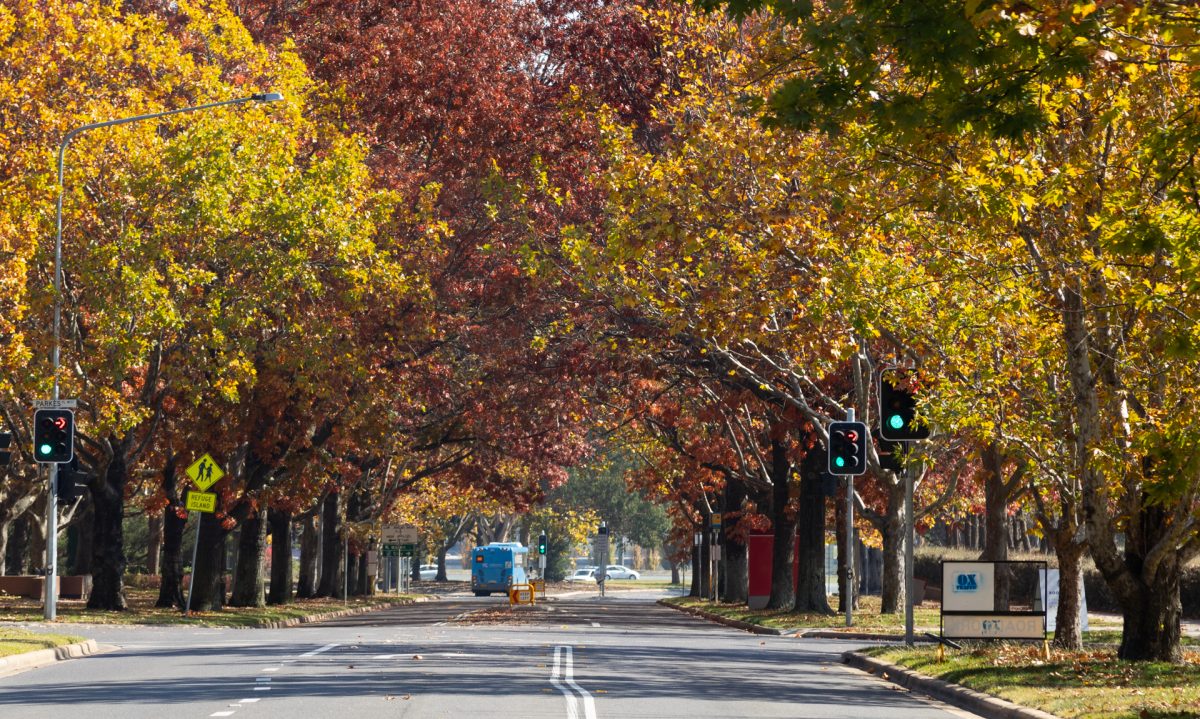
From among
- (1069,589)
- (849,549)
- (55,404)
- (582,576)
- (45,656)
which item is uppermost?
(55,404)

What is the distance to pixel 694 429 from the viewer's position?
5466cm

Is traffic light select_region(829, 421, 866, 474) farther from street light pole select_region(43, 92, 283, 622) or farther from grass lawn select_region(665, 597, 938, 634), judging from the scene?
street light pole select_region(43, 92, 283, 622)

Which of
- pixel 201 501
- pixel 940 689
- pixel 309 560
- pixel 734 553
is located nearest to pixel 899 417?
pixel 940 689

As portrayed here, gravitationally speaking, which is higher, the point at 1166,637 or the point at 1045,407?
the point at 1045,407

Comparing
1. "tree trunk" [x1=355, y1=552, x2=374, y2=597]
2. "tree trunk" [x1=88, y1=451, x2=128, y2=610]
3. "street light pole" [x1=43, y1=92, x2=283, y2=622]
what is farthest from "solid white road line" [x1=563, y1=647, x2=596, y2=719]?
"tree trunk" [x1=355, y1=552, x2=374, y2=597]

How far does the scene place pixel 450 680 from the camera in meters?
18.9

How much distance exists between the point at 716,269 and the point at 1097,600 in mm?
29316

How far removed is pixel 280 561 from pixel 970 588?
3394 cm

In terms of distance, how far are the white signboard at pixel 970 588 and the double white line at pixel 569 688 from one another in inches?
203

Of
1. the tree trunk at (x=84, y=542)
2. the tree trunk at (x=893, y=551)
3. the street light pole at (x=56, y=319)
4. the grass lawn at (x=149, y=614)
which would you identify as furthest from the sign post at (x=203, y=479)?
the tree trunk at (x=84, y=542)

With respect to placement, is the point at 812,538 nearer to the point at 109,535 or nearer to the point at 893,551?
the point at 893,551

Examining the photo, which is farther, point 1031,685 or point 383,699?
point 1031,685

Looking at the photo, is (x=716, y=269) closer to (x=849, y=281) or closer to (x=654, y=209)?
(x=654, y=209)

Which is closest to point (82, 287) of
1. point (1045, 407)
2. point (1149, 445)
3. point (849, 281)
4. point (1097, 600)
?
point (849, 281)
